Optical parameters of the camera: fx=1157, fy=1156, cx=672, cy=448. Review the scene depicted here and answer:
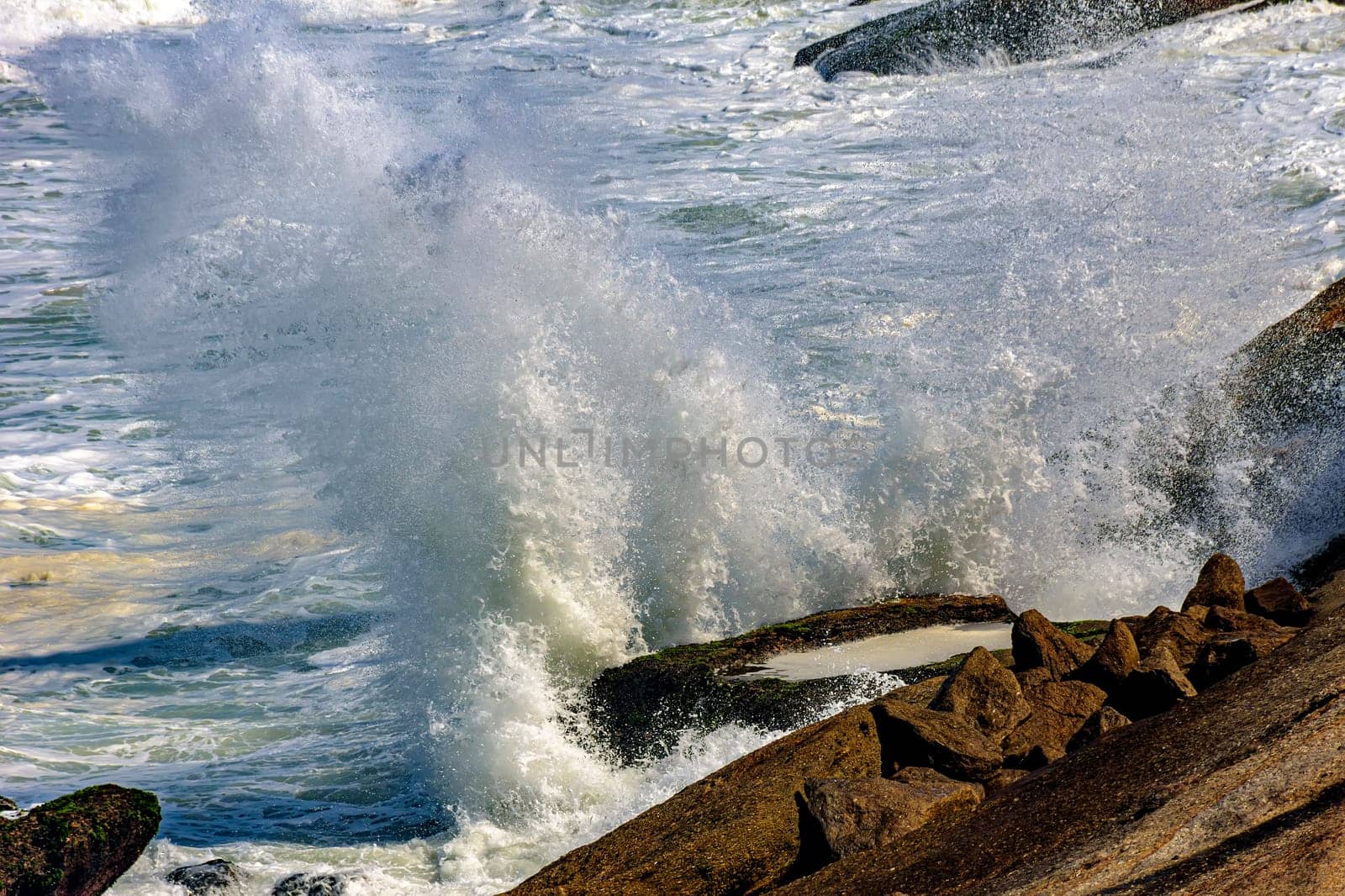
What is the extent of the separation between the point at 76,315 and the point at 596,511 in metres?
6.25

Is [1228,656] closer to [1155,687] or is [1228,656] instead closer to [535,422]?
[1155,687]

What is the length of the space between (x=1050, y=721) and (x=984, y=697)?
0.72 ft

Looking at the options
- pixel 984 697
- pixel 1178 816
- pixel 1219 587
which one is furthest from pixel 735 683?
pixel 1178 816

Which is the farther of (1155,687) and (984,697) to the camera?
(984,697)

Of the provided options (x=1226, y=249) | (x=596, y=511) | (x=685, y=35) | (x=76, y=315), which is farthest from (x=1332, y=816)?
(x=685, y=35)

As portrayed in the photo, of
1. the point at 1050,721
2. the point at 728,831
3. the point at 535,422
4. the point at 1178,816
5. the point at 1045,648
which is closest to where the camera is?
the point at 1178,816

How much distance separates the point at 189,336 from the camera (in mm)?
9141

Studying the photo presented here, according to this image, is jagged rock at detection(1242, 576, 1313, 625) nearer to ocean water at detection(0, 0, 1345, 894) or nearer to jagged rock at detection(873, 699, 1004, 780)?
ocean water at detection(0, 0, 1345, 894)

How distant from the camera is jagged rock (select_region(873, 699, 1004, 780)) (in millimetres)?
3465

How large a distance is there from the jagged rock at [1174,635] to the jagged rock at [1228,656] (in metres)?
0.08

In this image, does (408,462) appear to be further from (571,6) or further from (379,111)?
(571,6)

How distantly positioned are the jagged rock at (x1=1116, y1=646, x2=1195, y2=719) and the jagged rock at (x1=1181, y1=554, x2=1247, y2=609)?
3.42 feet

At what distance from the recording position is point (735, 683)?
4.79 meters

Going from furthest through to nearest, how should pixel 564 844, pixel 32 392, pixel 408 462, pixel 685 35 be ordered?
pixel 685 35 → pixel 32 392 → pixel 408 462 → pixel 564 844
